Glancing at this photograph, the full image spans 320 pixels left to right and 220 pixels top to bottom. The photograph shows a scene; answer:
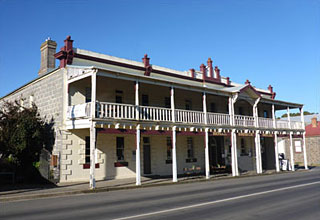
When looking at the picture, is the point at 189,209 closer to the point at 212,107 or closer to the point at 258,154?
the point at 258,154

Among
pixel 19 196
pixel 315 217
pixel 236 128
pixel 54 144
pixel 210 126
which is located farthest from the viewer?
pixel 236 128

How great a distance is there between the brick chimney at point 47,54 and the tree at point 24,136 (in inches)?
153

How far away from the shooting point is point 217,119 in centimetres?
2223

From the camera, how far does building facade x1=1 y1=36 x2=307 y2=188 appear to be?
16766 mm

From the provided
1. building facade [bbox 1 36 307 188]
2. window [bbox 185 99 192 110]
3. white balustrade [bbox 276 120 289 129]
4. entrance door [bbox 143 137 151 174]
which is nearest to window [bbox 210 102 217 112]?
building facade [bbox 1 36 307 188]

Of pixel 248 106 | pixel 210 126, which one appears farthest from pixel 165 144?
pixel 248 106

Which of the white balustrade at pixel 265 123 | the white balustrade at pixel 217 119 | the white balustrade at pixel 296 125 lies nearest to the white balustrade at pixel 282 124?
the white balustrade at pixel 265 123

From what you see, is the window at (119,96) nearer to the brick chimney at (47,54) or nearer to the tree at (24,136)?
the tree at (24,136)

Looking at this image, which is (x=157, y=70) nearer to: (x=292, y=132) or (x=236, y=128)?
(x=236, y=128)

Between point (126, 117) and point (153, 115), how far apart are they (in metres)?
1.98

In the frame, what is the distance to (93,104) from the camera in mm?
15445

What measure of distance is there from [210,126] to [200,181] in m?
4.13

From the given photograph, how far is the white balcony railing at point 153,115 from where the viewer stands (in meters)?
16.2

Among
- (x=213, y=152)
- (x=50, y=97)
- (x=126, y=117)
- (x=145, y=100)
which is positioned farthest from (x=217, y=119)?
(x=50, y=97)
